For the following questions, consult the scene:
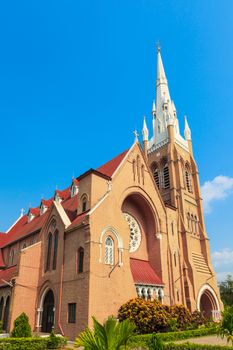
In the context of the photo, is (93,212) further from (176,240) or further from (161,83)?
(161,83)

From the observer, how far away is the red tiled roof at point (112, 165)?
27.4m

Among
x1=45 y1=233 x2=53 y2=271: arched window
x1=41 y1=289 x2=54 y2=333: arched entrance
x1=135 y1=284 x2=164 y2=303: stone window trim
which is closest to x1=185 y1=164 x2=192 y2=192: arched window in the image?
x1=135 y1=284 x2=164 y2=303: stone window trim

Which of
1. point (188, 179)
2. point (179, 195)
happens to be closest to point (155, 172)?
point (188, 179)

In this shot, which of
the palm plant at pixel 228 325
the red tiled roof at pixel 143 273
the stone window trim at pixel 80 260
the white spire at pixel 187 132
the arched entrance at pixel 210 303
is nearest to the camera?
the palm plant at pixel 228 325

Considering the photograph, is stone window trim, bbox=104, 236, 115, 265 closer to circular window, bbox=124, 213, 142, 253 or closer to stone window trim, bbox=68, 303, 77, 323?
stone window trim, bbox=68, 303, 77, 323

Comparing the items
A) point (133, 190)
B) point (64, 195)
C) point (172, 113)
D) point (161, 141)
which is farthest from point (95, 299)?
point (172, 113)

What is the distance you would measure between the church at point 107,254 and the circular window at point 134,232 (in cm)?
10

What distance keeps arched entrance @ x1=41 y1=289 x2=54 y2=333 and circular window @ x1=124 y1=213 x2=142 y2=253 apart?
342 inches

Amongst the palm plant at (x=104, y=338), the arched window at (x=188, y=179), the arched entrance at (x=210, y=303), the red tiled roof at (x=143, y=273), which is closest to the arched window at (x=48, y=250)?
the red tiled roof at (x=143, y=273)

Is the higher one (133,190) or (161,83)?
(161,83)

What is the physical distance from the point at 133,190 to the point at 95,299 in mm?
11092

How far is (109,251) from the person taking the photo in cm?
2244

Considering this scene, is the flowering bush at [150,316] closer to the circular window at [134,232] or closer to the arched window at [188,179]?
the circular window at [134,232]

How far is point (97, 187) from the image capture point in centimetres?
2461
